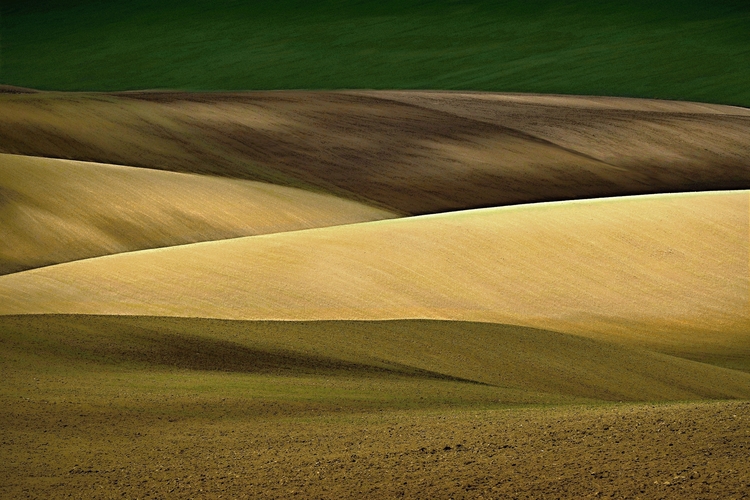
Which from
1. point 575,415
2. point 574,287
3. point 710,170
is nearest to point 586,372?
point 575,415

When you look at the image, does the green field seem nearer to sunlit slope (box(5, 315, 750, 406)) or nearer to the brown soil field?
the brown soil field

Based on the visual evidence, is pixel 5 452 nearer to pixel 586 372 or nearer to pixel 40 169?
pixel 586 372

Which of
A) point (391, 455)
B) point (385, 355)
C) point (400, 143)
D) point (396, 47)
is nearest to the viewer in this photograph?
point (391, 455)

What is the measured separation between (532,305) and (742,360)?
3882 mm

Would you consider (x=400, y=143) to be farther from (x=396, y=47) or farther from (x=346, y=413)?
(x=396, y=47)

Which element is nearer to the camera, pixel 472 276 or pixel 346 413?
pixel 346 413

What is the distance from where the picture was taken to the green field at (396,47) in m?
54.1

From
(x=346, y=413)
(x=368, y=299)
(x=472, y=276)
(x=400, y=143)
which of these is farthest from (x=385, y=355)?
(x=400, y=143)

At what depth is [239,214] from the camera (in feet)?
87.5

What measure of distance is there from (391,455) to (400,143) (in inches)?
1087

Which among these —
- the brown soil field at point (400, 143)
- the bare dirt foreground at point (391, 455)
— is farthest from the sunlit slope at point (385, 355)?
the brown soil field at point (400, 143)

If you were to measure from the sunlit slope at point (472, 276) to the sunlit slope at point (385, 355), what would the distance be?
199 centimetres

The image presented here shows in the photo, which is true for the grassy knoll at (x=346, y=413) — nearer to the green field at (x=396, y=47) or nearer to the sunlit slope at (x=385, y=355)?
the sunlit slope at (x=385, y=355)

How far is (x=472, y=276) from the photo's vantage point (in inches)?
819
